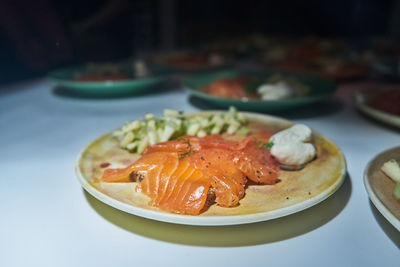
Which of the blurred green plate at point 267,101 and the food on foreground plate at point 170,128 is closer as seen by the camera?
the food on foreground plate at point 170,128

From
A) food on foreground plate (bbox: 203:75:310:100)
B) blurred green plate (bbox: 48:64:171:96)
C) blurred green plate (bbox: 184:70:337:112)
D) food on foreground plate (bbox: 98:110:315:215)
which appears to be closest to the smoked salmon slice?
→ food on foreground plate (bbox: 98:110:315:215)

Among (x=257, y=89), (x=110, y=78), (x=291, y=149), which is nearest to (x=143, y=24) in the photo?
(x=110, y=78)

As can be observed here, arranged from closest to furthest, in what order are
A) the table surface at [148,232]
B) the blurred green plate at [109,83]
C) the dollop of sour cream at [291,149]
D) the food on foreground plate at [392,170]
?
1. the table surface at [148,232]
2. the food on foreground plate at [392,170]
3. the dollop of sour cream at [291,149]
4. the blurred green plate at [109,83]

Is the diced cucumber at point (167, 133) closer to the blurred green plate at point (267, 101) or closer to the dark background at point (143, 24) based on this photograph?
the blurred green plate at point (267, 101)

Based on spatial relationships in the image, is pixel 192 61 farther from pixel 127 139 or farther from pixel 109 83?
pixel 127 139

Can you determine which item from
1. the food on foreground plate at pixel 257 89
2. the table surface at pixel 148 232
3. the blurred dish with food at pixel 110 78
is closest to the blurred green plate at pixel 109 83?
the blurred dish with food at pixel 110 78
